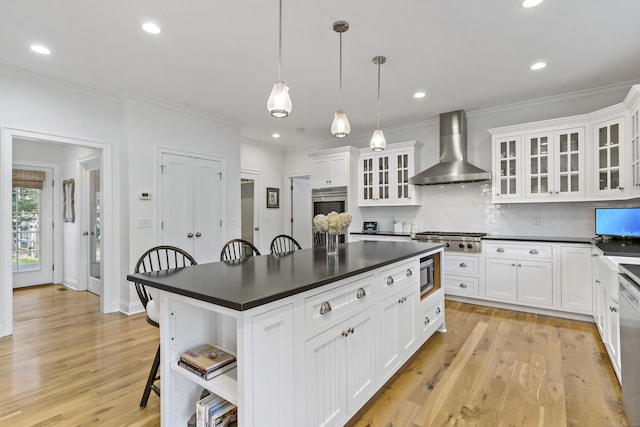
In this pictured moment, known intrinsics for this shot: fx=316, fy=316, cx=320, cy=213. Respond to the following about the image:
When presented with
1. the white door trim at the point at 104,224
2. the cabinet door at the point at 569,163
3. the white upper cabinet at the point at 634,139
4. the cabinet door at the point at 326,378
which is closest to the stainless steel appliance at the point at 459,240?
the cabinet door at the point at 569,163

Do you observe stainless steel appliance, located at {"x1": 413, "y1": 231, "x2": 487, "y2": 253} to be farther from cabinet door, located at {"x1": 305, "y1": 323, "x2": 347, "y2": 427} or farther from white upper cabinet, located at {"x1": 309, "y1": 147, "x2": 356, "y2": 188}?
cabinet door, located at {"x1": 305, "y1": 323, "x2": 347, "y2": 427}

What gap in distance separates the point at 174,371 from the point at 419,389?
1.57 meters

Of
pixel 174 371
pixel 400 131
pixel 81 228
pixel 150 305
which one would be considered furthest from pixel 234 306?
pixel 81 228

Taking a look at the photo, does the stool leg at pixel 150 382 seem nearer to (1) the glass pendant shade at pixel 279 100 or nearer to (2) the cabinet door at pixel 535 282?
(1) the glass pendant shade at pixel 279 100

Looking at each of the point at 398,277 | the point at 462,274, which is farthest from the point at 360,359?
the point at 462,274

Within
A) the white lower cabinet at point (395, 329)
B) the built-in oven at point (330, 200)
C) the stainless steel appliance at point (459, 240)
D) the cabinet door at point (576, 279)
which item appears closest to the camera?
the white lower cabinet at point (395, 329)

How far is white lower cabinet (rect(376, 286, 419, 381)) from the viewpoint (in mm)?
2064

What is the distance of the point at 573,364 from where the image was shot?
2.49 metres

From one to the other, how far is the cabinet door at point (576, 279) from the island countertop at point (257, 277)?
2.38m

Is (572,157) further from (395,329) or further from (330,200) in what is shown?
(330,200)

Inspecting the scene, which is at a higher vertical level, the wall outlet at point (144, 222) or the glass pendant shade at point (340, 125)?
the glass pendant shade at point (340, 125)

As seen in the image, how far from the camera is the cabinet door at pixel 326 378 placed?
1472 millimetres

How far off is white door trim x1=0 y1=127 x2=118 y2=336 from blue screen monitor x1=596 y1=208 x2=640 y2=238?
568 centimetres

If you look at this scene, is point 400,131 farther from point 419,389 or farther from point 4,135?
point 4,135
